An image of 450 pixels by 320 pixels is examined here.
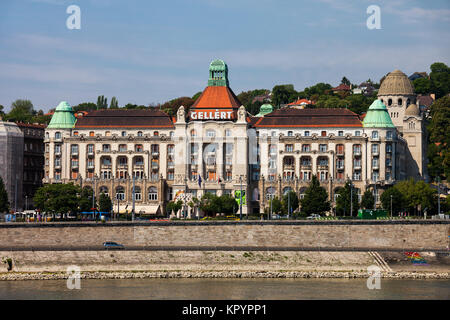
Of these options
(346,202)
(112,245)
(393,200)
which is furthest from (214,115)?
(112,245)

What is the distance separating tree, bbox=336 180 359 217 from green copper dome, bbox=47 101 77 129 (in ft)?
175

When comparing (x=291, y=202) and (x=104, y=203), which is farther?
(x=291, y=202)

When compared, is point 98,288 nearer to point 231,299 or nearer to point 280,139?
point 231,299

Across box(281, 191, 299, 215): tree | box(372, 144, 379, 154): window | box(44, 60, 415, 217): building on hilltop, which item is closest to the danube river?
box(281, 191, 299, 215): tree

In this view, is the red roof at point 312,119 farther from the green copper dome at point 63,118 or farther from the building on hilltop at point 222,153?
the green copper dome at point 63,118

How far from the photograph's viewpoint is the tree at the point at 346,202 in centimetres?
16762

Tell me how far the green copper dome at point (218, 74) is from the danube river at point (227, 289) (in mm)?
78167

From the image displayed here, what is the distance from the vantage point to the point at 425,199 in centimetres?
17200

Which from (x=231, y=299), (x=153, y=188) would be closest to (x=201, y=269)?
(x=231, y=299)

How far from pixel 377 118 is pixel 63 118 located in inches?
2263

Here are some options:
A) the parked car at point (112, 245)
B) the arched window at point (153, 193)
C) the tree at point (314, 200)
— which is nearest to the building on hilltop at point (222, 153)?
the arched window at point (153, 193)

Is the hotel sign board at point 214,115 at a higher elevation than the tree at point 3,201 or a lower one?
higher

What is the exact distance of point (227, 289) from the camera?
109 metres

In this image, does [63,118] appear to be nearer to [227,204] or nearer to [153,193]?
[153,193]
